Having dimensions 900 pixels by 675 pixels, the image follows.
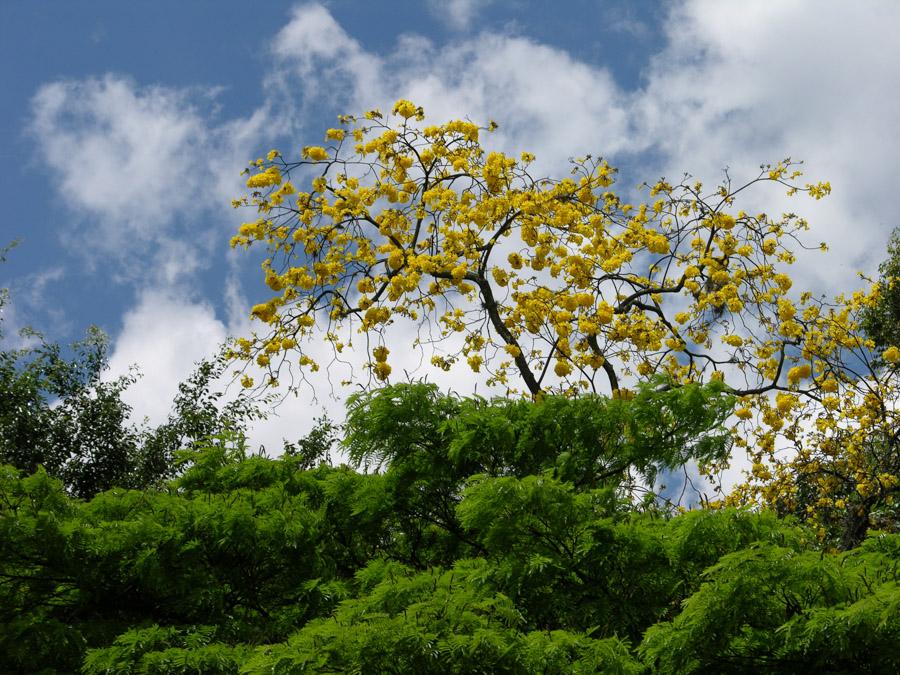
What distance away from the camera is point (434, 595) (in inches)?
173

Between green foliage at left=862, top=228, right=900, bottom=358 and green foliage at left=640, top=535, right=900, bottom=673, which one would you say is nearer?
green foliage at left=640, top=535, right=900, bottom=673

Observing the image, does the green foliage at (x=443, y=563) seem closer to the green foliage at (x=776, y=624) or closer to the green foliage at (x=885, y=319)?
the green foliage at (x=776, y=624)

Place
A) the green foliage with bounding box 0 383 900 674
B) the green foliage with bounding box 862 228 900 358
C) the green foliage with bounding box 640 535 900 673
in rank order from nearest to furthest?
1. the green foliage with bounding box 640 535 900 673
2. the green foliage with bounding box 0 383 900 674
3. the green foliage with bounding box 862 228 900 358

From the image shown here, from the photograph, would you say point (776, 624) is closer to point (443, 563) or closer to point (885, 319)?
point (443, 563)

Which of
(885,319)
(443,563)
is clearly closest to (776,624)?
(443,563)

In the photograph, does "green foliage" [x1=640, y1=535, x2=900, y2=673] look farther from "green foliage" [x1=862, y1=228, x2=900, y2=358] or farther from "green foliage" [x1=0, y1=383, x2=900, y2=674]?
"green foliage" [x1=862, y1=228, x2=900, y2=358]

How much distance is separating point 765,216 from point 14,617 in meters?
7.62

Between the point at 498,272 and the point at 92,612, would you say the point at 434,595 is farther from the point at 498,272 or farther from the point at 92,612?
the point at 498,272

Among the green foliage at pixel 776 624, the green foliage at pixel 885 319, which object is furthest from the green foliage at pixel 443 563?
the green foliage at pixel 885 319

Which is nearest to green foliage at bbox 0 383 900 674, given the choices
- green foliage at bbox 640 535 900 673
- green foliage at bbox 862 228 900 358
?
green foliage at bbox 640 535 900 673

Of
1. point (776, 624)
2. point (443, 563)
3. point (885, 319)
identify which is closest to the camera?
point (776, 624)

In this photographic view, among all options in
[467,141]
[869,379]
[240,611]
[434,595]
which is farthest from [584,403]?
[869,379]

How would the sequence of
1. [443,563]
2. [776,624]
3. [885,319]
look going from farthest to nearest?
1. [885,319]
2. [443,563]
3. [776,624]

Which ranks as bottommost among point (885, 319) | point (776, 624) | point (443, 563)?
point (776, 624)
